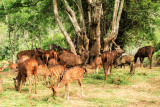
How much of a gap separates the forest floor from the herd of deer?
43 cm

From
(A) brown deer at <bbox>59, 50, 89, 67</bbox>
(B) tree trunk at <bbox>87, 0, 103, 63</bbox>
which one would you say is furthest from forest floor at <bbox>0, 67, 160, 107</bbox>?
(B) tree trunk at <bbox>87, 0, 103, 63</bbox>

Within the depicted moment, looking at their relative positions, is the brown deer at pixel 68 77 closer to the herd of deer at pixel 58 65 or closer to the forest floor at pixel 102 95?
the herd of deer at pixel 58 65

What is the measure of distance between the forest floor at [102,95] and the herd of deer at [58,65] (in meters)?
0.43

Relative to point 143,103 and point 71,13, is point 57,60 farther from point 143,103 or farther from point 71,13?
point 143,103

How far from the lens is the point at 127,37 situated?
21469 mm

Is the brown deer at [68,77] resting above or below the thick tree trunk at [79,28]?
below

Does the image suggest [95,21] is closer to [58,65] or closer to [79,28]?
[79,28]

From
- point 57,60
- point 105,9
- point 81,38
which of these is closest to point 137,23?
point 105,9

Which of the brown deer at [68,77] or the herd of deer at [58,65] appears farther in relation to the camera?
the herd of deer at [58,65]

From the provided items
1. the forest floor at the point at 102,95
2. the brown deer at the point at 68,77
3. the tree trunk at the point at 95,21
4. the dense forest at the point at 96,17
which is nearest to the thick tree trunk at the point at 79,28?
the dense forest at the point at 96,17

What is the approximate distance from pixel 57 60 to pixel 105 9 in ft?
25.7

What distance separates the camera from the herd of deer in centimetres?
825

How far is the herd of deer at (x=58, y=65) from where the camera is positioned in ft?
27.1

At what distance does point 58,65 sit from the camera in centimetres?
1001
